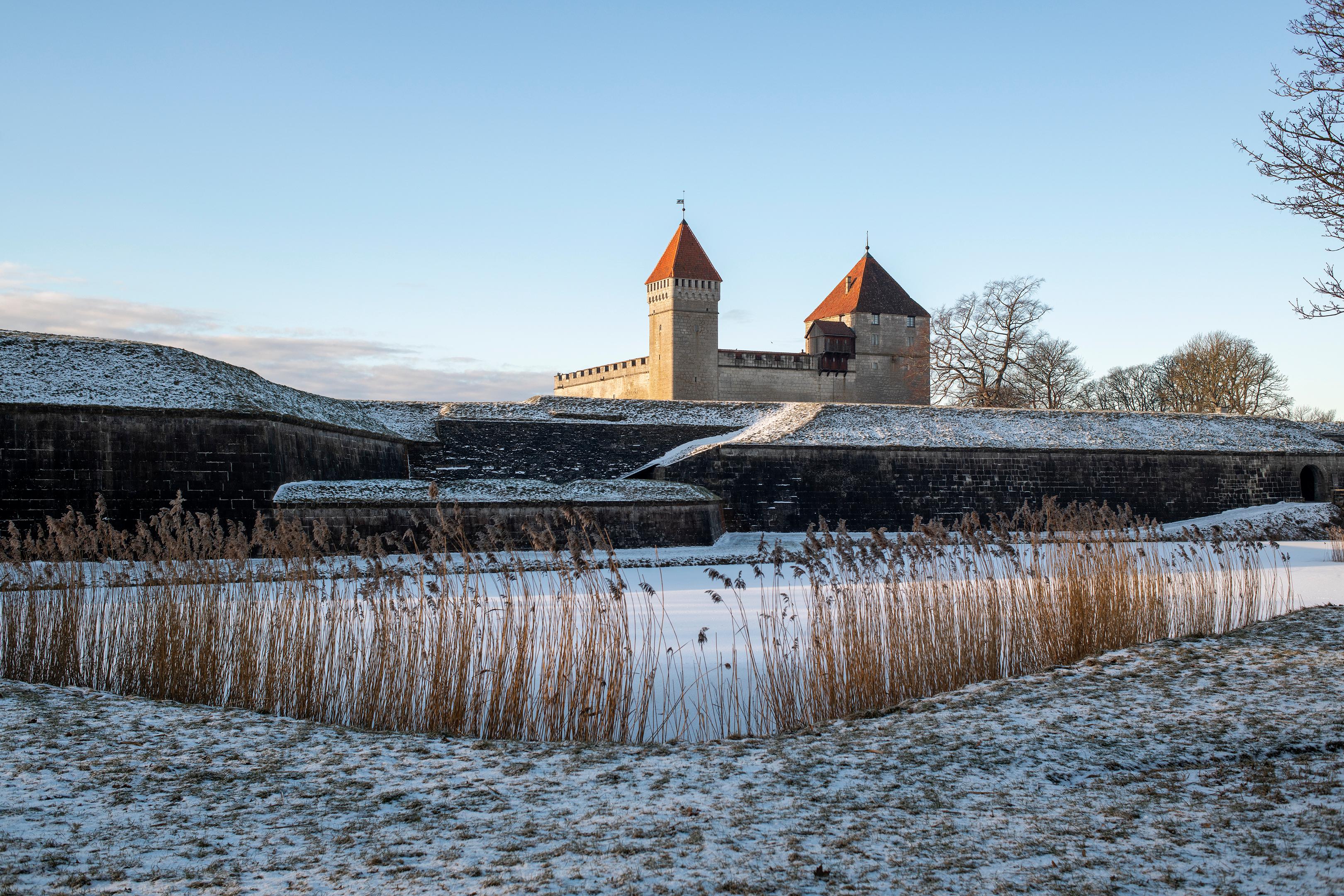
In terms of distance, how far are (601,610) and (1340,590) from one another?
10.0 metres

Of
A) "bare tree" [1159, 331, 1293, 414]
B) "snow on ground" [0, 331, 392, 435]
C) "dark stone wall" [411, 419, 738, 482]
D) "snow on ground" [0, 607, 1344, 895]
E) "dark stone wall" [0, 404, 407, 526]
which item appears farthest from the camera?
"bare tree" [1159, 331, 1293, 414]

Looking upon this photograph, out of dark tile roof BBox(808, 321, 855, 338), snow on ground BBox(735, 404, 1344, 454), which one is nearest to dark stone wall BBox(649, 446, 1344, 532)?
snow on ground BBox(735, 404, 1344, 454)

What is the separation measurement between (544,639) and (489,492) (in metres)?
14.2

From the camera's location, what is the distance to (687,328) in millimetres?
52750

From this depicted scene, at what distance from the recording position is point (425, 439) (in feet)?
83.0

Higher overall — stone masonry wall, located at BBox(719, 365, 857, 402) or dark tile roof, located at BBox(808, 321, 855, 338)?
dark tile roof, located at BBox(808, 321, 855, 338)

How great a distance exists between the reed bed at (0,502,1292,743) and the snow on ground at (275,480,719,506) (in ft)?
34.0

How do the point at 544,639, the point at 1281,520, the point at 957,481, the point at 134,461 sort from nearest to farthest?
1. the point at 544,639
2. the point at 134,461
3. the point at 1281,520
4. the point at 957,481

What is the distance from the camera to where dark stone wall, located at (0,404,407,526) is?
55.3 ft

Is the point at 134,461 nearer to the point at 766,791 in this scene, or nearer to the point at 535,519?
the point at 535,519

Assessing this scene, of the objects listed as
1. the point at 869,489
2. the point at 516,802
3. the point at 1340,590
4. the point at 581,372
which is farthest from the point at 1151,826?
the point at 581,372

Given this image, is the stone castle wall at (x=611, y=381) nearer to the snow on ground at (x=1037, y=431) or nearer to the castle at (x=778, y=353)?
the castle at (x=778, y=353)

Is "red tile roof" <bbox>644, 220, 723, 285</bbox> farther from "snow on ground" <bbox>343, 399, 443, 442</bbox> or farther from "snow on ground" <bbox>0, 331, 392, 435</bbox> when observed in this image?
"snow on ground" <bbox>0, 331, 392, 435</bbox>

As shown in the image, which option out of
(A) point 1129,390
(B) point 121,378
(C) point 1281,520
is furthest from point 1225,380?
(B) point 121,378
